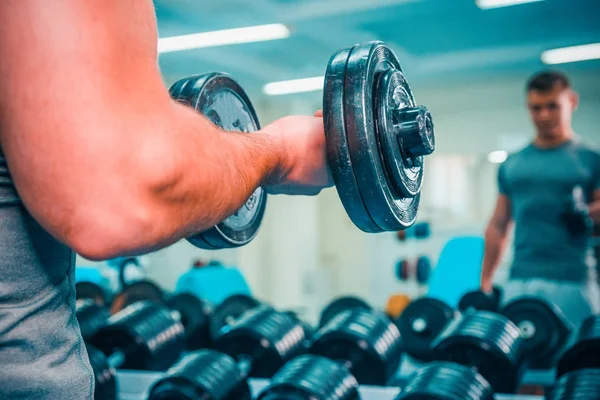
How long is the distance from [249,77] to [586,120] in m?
2.88

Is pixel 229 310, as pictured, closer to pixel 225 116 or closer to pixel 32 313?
pixel 225 116

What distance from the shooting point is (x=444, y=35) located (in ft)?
13.9

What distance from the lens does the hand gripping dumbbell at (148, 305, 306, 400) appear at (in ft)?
3.85

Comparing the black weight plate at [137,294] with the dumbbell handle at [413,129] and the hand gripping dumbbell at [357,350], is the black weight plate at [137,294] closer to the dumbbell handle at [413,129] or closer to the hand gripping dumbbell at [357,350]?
the hand gripping dumbbell at [357,350]

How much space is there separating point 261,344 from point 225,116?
2.76ft

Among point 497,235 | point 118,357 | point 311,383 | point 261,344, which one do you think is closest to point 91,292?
point 118,357

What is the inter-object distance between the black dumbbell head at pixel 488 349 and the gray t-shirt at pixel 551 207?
84cm

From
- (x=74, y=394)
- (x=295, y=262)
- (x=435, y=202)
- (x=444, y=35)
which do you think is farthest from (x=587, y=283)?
Result: (x=295, y=262)

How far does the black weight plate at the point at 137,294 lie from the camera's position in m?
2.25

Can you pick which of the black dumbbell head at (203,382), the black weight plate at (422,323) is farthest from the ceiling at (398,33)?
the black dumbbell head at (203,382)

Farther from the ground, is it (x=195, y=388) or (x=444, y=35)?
(x=444, y=35)

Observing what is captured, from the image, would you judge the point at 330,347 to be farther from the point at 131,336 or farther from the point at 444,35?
the point at 444,35

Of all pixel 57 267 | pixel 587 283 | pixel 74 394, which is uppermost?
pixel 57 267

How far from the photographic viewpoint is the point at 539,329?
65.9 inches
